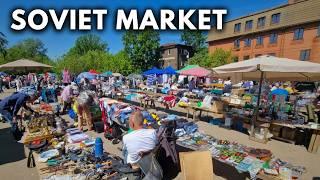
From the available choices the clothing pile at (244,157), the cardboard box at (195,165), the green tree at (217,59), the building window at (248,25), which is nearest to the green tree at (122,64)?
the green tree at (217,59)

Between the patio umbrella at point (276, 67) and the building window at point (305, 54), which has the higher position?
the building window at point (305, 54)

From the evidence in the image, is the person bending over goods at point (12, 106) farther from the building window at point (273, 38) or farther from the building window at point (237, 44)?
the building window at point (237, 44)

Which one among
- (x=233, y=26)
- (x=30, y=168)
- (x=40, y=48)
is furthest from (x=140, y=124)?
(x=40, y=48)

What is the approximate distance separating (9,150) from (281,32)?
31.7 meters

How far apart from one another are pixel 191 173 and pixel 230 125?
18.8 ft

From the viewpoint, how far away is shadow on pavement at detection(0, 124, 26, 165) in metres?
5.23

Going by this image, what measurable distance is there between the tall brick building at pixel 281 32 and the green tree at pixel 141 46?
44.4ft

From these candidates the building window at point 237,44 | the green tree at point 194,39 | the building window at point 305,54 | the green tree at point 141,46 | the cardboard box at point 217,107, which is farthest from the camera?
the green tree at point 194,39

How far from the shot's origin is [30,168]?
468 centimetres

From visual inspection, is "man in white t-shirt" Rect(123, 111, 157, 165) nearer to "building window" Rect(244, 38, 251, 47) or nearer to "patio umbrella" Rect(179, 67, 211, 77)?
"patio umbrella" Rect(179, 67, 211, 77)

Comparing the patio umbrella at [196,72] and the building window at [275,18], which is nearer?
the patio umbrella at [196,72]

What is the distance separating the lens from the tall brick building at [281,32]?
2452 centimetres

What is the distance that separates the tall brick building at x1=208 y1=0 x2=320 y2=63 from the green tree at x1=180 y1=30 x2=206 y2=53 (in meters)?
14.6

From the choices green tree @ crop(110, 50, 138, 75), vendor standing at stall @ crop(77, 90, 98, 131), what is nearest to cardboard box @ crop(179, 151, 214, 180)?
vendor standing at stall @ crop(77, 90, 98, 131)
